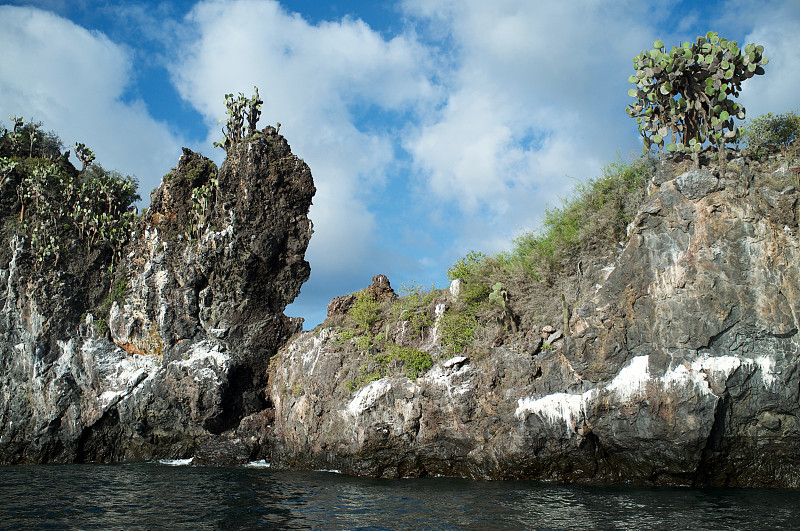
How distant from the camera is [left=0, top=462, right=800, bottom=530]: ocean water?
12625 mm

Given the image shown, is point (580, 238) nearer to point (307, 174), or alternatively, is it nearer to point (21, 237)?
point (307, 174)

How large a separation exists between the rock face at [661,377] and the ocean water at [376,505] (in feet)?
3.95

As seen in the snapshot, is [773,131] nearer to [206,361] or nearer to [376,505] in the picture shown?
[376,505]

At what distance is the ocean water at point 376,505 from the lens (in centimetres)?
1262

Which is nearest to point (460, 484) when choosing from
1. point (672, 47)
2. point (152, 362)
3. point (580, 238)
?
point (580, 238)

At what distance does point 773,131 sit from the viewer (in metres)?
21.8

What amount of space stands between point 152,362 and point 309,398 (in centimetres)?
1128

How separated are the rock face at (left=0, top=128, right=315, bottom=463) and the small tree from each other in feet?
61.0

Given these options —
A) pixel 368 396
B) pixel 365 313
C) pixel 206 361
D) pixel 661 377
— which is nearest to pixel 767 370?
pixel 661 377

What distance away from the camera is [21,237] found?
108 ft

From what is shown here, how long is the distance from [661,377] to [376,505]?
9.17m

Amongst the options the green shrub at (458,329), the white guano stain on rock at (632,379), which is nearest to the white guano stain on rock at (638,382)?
the white guano stain on rock at (632,379)

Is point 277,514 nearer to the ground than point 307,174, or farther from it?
nearer to the ground

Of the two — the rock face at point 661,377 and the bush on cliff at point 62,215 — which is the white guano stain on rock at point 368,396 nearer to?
the rock face at point 661,377
